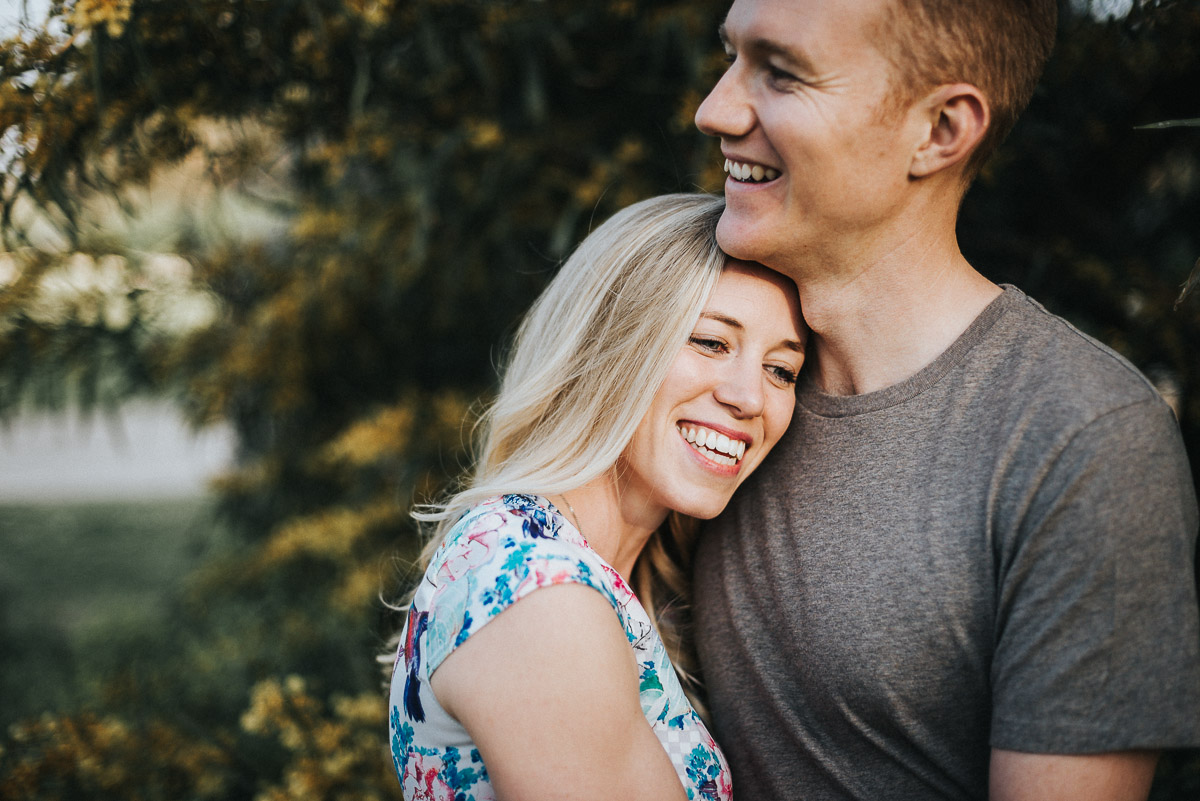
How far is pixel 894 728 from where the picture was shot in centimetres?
122

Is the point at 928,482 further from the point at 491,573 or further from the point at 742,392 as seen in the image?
the point at 491,573

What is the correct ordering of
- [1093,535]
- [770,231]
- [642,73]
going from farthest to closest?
[642,73]
[770,231]
[1093,535]

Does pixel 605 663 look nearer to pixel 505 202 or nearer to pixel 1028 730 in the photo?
pixel 1028 730

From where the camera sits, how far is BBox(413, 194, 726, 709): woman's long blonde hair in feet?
4.53

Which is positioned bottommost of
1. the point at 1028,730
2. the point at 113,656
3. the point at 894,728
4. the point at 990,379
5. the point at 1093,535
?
the point at 113,656

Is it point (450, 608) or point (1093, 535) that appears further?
point (450, 608)

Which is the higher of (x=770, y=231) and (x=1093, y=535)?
(x=770, y=231)

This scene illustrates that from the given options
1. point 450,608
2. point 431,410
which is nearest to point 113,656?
point 431,410

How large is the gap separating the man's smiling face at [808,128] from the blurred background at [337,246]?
0.57m

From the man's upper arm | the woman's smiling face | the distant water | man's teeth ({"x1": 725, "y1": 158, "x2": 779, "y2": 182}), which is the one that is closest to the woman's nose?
the woman's smiling face

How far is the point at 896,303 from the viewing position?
4.25 ft

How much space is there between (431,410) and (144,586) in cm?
355

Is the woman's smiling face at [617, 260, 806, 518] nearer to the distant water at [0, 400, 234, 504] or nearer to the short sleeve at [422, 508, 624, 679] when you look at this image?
the short sleeve at [422, 508, 624, 679]

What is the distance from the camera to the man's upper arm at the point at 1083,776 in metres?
0.99
